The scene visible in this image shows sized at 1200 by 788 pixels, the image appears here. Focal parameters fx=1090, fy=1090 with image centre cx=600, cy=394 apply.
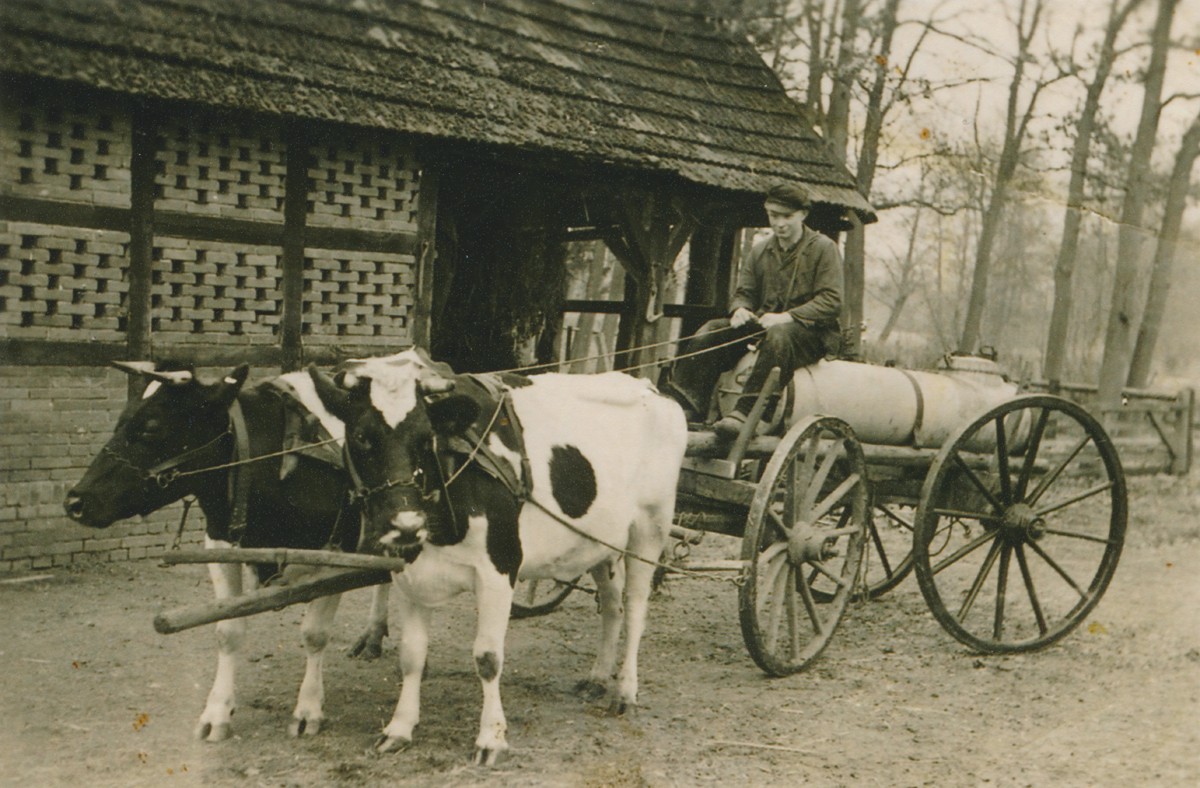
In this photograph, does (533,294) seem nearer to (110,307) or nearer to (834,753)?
(110,307)

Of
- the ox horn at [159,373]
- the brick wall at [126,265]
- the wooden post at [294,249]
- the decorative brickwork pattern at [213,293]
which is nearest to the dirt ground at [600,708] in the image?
the brick wall at [126,265]

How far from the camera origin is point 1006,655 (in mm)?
6785

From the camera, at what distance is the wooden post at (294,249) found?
8.77 m

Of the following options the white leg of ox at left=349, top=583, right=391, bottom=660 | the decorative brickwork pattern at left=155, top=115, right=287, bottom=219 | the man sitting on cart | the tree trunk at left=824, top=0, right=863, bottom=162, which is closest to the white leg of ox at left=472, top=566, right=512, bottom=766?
the white leg of ox at left=349, top=583, right=391, bottom=660

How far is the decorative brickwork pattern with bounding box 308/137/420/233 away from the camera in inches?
352

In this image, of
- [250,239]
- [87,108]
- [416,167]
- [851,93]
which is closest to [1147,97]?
[851,93]

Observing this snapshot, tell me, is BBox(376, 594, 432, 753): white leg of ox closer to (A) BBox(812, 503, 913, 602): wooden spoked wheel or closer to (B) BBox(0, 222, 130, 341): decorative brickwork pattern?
(A) BBox(812, 503, 913, 602): wooden spoked wheel

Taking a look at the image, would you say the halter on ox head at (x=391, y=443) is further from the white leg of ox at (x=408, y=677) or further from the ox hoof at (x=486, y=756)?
the ox hoof at (x=486, y=756)

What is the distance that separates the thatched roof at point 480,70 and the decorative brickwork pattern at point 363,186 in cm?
58

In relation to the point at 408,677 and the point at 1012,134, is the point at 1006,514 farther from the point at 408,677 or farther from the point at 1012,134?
the point at 1012,134

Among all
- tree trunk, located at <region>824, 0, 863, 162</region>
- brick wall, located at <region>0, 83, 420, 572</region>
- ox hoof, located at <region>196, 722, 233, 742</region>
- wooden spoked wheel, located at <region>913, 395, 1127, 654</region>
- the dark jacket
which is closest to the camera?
ox hoof, located at <region>196, 722, 233, 742</region>

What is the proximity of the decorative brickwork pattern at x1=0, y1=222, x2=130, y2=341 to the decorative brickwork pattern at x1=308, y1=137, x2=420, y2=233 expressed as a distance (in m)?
1.60

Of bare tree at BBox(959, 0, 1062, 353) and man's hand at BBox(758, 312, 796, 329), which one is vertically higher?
bare tree at BBox(959, 0, 1062, 353)

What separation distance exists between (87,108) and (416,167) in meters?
2.64
